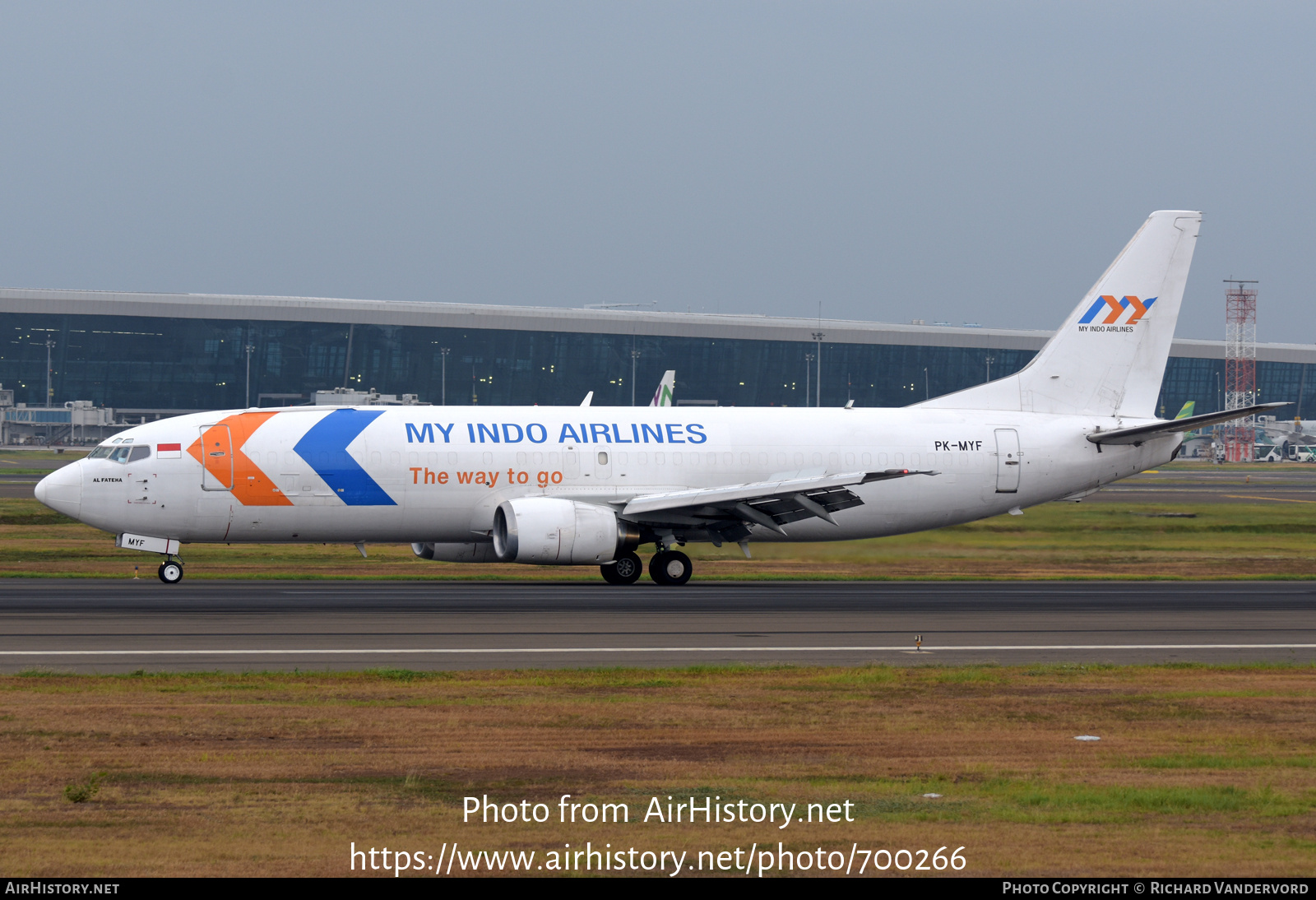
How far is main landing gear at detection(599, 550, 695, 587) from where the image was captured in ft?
106

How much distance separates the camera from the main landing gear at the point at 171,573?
100 feet

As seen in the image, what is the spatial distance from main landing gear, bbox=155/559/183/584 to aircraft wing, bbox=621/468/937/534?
32.9 ft

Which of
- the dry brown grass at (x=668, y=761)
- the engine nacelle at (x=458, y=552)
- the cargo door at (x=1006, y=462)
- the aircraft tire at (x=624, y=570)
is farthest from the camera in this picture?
A: the cargo door at (x=1006, y=462)

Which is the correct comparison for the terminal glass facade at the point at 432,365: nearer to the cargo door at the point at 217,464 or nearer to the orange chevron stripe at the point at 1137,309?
the orange chevron stripe at the point at 1137,309

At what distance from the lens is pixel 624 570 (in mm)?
32469

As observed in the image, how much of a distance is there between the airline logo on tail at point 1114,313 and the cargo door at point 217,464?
21764 mm

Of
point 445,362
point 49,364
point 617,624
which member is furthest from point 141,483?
point 49,364

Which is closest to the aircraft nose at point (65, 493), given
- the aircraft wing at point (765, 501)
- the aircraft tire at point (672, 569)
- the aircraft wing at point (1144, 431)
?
the aircraft wing at point (765, 501)

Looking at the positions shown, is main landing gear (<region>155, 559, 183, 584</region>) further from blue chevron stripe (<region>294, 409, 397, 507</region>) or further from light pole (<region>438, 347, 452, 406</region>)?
light pole (<region>438, 347, 452, 406</region>)

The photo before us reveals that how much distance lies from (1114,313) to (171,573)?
24.4 meters

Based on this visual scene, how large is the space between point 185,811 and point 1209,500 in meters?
58.4

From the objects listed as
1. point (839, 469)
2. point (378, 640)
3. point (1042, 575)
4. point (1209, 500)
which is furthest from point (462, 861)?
point (1209, 500)

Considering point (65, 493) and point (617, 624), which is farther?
point (65, 493)

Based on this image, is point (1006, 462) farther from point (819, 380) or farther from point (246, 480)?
point (819, 380)
